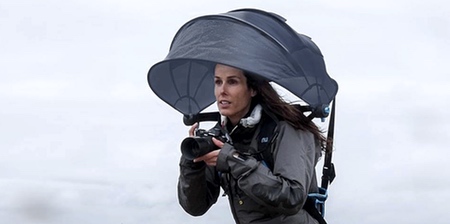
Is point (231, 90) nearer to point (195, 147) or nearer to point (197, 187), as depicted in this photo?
point (195, 147)

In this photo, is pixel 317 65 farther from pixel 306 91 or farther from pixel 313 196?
pixel 313 196

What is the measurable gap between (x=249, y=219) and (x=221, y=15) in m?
1.66

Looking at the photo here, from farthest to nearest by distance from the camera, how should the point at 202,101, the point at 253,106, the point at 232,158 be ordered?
the point at 202,101 < the point at 253,106 < the point at 232,158

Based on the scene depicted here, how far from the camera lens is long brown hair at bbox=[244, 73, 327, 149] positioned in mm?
8414

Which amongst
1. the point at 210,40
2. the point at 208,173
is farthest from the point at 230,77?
the point at 208,173

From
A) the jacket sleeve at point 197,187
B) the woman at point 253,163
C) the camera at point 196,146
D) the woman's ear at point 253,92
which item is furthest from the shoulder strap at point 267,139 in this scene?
the jacket sleeve at point 197,187

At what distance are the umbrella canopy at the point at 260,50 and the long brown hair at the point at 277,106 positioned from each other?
0.14 metres

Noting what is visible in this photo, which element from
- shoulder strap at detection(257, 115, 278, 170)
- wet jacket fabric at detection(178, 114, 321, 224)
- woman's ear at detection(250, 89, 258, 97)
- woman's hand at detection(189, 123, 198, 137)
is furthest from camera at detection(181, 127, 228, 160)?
woman's ear at detection(250, 89, 258, 97)

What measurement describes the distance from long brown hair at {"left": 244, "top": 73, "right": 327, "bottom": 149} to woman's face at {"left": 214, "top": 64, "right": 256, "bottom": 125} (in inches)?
2.7

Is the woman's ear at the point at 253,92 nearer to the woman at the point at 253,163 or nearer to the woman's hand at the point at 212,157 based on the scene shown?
the woman at the point at 253,163

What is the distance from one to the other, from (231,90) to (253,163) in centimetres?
72

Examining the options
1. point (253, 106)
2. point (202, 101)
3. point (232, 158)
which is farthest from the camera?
point (202, 101)

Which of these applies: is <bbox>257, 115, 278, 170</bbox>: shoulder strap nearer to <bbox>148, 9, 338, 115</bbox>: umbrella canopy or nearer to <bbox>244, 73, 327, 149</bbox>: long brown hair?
<bbox>244, 73, 327, 149</bbox>: long brown hair

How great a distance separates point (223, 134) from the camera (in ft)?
27.9
